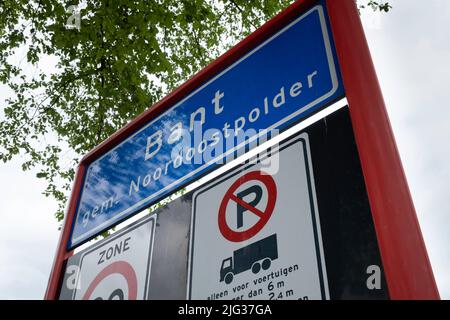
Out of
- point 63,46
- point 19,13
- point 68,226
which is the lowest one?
point 68,226

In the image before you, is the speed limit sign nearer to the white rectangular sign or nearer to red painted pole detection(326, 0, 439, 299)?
the white rectangular sign

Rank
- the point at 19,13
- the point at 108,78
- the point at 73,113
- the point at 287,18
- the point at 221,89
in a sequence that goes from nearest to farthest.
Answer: the point at 287,18, the point at 221,89, the point at 108,78, the point at 19,13, the point at 73,113

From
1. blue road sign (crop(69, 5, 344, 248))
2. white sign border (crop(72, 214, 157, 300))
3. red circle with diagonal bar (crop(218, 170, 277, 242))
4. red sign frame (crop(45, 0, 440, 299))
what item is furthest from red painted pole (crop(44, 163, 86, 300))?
red sign frame (crop(45, 0, 440, 299))

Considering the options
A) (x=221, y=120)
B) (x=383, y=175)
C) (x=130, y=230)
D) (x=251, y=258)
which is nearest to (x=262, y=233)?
(x=251, y=258)

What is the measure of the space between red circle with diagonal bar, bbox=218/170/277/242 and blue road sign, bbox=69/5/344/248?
129 millimetres

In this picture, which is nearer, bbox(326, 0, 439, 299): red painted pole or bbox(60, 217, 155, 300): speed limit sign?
bbox(326, 0, 439, 299): red painted pole

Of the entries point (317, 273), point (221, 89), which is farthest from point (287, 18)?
point (317, 273)

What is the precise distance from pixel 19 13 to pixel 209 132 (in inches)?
263

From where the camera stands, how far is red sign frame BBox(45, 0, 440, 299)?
30.0 inches

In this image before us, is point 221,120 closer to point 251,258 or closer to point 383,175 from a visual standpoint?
point 251,258

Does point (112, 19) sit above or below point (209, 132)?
above

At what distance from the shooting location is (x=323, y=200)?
0.98 meters

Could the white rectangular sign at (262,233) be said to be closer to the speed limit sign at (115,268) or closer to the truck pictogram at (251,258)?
the truck pictogram at (251,258)
